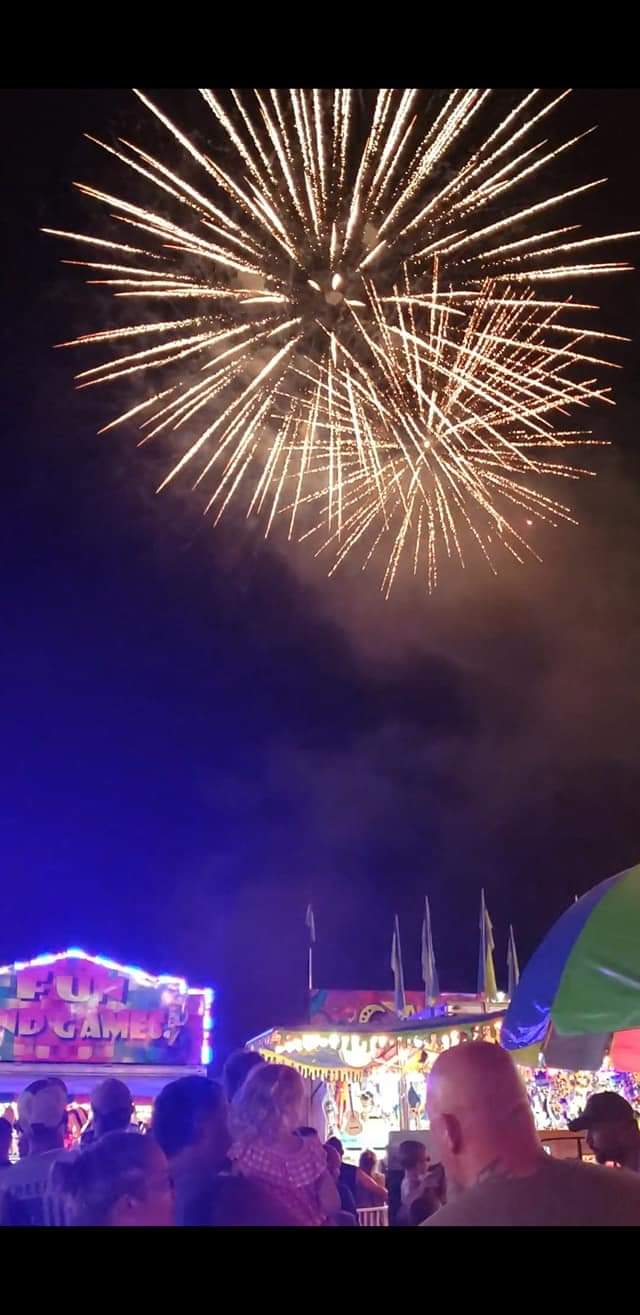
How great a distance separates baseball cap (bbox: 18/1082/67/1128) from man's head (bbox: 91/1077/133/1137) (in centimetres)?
78

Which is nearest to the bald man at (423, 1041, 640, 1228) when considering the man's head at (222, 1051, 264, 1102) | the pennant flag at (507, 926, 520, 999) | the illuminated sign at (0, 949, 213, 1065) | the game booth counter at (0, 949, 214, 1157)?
the man's head at (222, 1051, 264, 1102)

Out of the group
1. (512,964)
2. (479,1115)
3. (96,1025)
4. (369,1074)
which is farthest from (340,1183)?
(512,964)

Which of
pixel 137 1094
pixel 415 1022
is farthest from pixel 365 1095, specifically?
pixel 137 1094

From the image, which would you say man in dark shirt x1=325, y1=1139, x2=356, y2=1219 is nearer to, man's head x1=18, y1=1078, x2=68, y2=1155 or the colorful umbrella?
the colorful umbrella

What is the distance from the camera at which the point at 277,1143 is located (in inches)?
140

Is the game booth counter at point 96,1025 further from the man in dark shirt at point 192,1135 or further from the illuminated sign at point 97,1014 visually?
the man in dark shirt at point 192,1135

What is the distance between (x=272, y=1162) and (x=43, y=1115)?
2.22 m

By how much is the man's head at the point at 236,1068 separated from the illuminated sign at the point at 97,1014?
21.6 meters

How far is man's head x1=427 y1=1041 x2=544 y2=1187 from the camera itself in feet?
7.73

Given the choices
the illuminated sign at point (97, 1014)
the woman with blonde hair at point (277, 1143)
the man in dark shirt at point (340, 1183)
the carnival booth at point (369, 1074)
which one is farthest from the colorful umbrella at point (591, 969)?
the illuminated sign at point (97, 1014)

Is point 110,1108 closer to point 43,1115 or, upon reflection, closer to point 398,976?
point 43,1115

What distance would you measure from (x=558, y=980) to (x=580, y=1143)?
5.91 ft
